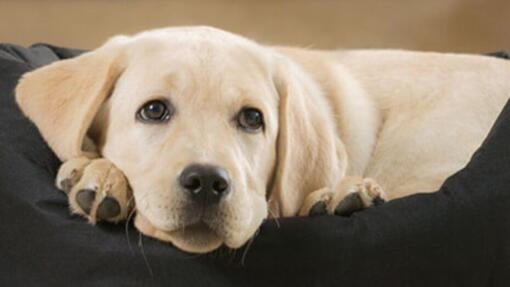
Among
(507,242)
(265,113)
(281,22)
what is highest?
(265,113)

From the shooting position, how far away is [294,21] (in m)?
4.20

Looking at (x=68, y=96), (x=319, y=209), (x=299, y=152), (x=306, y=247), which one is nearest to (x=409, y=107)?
(x=299, y=152)

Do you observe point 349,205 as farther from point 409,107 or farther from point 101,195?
point 409,107

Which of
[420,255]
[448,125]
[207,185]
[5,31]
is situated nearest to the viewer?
[207,185]

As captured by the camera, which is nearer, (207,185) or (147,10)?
(207,185)

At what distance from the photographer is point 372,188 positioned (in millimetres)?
1725

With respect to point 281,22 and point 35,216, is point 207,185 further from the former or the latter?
point 281,22

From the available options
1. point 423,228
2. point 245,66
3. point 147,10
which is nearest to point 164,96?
point 245,66

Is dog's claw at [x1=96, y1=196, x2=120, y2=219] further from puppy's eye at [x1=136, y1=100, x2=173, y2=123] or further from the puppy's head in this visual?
puppy's eye at [x1=136, y1=100, x2=173, y2=123]

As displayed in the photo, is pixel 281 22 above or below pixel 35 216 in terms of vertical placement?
below

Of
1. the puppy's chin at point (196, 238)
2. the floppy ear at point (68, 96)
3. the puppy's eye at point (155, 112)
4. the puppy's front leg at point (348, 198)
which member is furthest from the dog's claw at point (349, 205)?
the floppy ear at point (68, 96)

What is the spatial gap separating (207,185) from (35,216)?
37cm

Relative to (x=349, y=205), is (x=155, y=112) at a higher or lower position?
higher

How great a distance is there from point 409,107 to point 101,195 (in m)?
0.95
